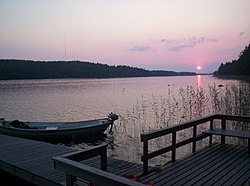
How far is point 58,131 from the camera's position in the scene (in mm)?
12133

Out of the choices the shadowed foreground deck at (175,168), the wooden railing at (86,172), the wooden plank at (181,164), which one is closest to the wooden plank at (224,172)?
the shadowed foreground deck at (175,168)

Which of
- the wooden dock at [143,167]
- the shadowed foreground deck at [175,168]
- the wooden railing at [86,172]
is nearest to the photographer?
the wooden railing at [86,172]

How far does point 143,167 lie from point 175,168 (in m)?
0.64

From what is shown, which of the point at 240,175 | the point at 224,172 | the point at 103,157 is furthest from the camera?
the point at 224,172

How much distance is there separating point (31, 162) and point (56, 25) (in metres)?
18.3

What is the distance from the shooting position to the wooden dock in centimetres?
308

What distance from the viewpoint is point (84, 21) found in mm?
17781

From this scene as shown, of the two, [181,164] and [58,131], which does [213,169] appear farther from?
[58,131]

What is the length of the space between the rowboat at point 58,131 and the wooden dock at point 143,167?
4919 millimetres

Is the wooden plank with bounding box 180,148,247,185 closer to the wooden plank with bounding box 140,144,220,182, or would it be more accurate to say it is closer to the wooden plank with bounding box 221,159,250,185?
the wooden plank with bounding box 221,159,250,185

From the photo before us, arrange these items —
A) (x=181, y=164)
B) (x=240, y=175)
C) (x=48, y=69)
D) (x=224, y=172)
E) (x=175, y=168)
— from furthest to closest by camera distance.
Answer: (x=48, y=69), (x=181, y=164), (x=175, y=168), (x=224, y=172), (x=240, y=175)

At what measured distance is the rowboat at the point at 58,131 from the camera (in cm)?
1186

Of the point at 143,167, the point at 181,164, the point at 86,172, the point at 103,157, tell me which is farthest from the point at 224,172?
the point at 86,172

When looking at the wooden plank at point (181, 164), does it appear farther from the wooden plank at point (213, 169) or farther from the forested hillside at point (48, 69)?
the forested hillside at point (48, 69)
